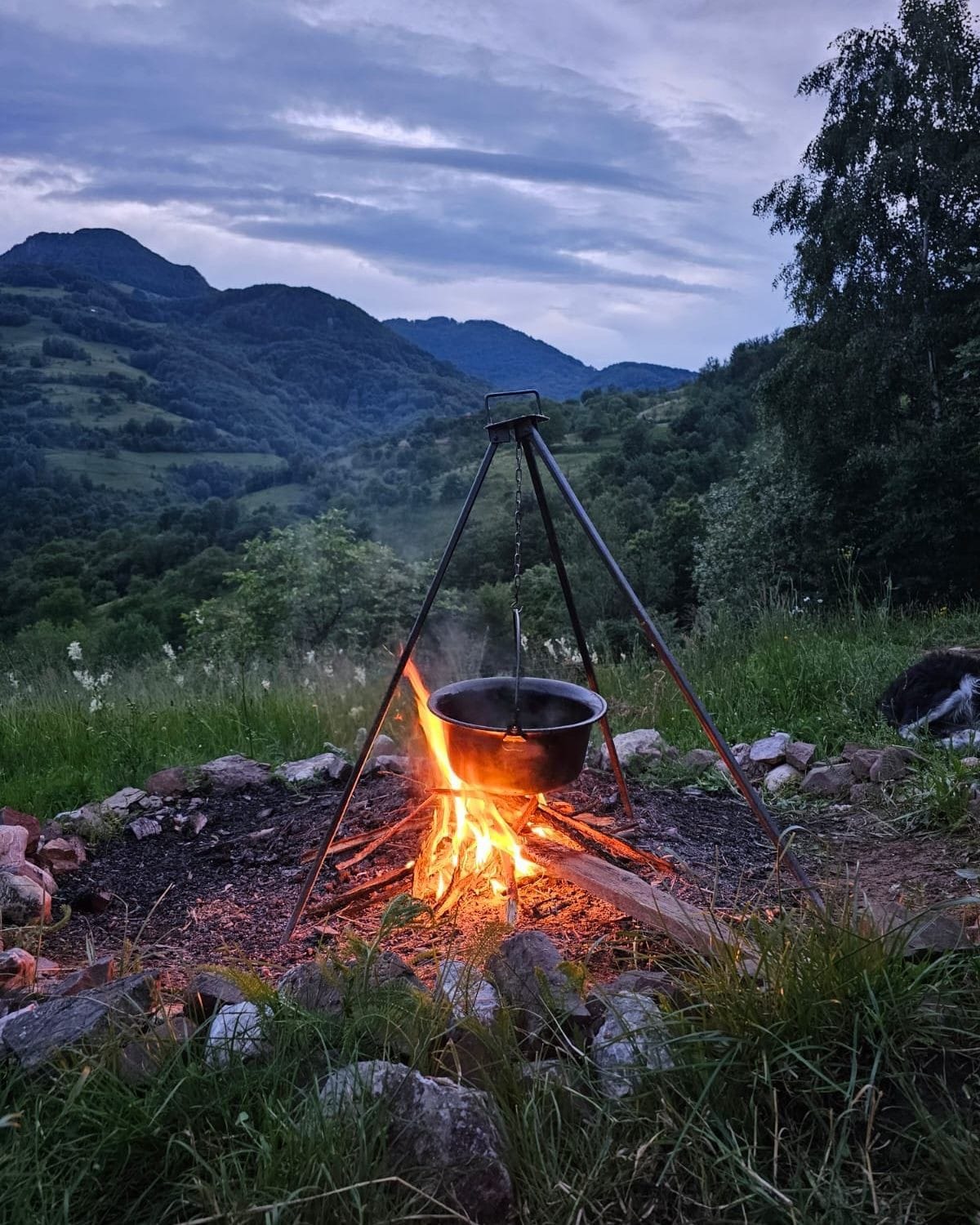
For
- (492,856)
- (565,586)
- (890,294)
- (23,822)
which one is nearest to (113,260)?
(890,294)

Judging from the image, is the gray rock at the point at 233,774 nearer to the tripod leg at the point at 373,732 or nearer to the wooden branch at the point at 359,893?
the wooden branch at the point at 359,893

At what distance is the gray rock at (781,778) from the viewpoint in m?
4.57

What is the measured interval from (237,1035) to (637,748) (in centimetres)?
324

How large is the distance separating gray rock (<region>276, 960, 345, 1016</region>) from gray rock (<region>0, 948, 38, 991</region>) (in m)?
0.94

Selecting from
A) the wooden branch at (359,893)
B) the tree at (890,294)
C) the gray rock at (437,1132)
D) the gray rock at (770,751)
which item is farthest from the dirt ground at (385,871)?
the tree at (890,294)

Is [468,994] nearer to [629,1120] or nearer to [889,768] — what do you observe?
[629,1120]

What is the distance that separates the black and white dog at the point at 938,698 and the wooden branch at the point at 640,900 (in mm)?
2503

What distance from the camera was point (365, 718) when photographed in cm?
570

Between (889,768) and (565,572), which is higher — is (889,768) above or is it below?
below

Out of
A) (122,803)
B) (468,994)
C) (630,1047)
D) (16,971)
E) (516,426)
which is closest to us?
(630,1047)

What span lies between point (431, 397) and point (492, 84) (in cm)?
4553

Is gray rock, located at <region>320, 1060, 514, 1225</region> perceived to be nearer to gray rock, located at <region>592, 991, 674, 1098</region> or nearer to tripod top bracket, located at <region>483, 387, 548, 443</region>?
gray rock, located at <region>592, 991, 674, 1098</region>

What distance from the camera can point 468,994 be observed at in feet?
7.28

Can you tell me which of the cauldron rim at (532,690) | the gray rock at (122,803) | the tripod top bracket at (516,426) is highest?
the tripod top bracket at (516,426)
